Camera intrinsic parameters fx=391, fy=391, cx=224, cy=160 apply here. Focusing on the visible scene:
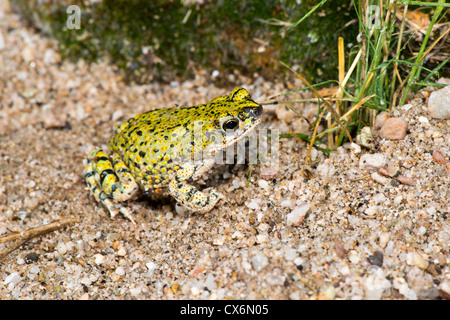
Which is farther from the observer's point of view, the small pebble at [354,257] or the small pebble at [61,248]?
the small pebble at [61,248]

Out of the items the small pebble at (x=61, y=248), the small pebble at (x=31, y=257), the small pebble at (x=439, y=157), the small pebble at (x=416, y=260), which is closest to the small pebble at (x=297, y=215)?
the small pebble at (x=416, y=260)

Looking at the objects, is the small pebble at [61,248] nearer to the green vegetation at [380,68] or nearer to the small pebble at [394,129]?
the green vegetation at [380,68]

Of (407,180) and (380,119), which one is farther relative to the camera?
(380,119)

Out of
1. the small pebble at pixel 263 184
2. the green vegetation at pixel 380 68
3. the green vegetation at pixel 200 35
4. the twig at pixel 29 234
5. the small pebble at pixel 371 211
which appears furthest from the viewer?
the green vegetation at pixel 200 35

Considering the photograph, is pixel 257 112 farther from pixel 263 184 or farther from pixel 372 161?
pixel 372 161

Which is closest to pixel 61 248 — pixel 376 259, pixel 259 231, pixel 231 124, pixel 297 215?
pixel 259 231

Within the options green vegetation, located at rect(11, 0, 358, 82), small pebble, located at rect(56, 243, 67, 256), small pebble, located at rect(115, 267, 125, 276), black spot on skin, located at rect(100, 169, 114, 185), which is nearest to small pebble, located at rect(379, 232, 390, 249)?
green vegetation, located at rect(11, 0, 358, 82)

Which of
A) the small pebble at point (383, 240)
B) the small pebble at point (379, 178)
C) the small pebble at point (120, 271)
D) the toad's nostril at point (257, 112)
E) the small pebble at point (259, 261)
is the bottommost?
the small pebble at point (120, 271)

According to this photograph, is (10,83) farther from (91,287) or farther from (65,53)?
(91,287)
